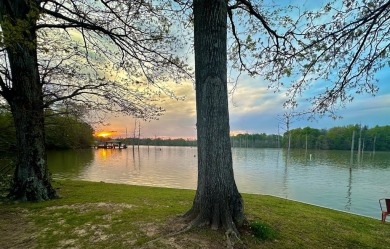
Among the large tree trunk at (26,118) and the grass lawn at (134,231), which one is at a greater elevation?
the large tree trunk at (26,118)

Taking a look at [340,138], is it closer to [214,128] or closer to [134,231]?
[214,128]

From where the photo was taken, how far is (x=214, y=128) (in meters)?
3.60

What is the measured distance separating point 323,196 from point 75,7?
16.4 m

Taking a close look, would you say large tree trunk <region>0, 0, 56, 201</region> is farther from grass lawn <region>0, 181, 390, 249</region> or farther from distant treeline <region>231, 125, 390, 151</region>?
distant treeline <region>231, 125, 390, 151</region>

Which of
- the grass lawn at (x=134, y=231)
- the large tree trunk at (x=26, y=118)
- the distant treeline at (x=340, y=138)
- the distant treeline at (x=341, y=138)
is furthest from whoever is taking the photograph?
the distant treeline at (x=341, y=138)

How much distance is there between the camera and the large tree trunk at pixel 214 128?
359 centimetres

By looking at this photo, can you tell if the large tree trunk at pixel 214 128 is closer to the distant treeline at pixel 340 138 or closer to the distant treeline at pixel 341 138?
the distant treeline at pixel 340 138

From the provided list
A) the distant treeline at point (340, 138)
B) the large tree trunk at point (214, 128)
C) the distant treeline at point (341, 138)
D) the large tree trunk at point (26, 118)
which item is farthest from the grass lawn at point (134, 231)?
the distant treeline at point (341, 138)

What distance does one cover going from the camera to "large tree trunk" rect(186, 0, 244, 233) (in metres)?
3.59

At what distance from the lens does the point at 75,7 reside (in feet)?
20.3

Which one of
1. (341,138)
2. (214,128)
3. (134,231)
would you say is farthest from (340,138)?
(134,231)

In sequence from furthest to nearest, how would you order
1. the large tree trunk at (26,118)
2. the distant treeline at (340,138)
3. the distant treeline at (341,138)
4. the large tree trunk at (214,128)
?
the distant treeline at (341,138) < the distant treeline at (340,138) < the large tree trunk at (26,118) < the large tree trunk at (214,128)

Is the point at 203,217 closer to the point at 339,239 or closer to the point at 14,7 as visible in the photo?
the point at 339,239

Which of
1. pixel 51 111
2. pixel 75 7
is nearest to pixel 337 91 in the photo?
pixel 75 7
